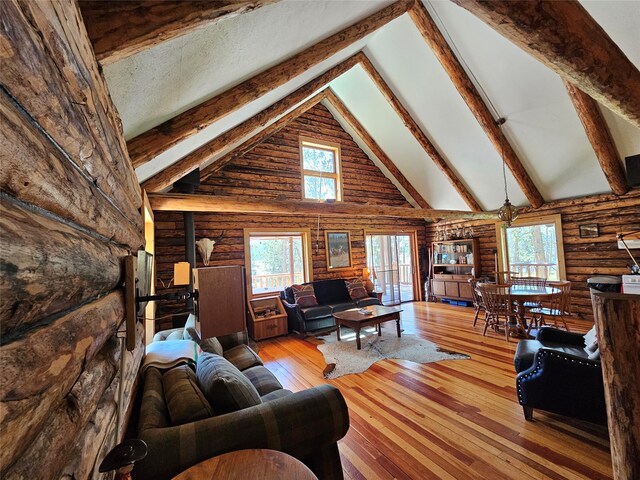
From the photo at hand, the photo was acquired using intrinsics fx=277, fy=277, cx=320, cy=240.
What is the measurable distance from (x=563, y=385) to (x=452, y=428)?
3.12 ft

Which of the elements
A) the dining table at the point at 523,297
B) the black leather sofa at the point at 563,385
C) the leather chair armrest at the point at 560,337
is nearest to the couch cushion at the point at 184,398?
the black leather sofa at the point at 563,385

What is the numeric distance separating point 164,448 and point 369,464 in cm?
148

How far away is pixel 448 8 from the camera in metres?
3.89

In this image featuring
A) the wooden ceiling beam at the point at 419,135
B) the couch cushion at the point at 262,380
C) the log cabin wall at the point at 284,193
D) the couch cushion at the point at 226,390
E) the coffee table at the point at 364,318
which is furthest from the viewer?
the wooden ceiling beam at the point at 419,135

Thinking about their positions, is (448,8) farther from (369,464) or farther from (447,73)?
(369,464)

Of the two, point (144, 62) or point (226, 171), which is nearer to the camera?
point (144, 62)

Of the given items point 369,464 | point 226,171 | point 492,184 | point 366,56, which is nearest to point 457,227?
point 492,184

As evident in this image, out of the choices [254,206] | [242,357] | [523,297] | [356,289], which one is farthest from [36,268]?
[356,289]

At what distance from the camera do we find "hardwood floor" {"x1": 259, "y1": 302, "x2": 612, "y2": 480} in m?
1.93

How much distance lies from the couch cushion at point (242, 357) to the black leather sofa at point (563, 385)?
250 cm

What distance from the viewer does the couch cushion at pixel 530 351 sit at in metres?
2.59

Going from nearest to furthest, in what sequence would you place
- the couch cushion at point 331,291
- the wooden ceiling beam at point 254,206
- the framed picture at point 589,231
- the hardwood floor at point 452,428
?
the hardwood floor at point 452,428 < the wooden ceiling beam at point 254,206 < the framed picture at point 589,231 < the couch cushion at point 331,291

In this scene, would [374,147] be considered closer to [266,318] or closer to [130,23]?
[266,318]

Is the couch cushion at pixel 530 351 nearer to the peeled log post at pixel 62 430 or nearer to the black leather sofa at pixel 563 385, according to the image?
the black leather sofa at pixel 563 385
